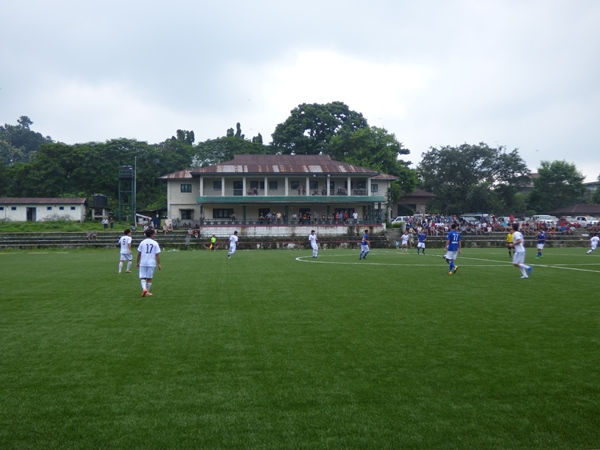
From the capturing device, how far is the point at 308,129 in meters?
76.6

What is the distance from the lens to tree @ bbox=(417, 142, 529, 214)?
68.1m

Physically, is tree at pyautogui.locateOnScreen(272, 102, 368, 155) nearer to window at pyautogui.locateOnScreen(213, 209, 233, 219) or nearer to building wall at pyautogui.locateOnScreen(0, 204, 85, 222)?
window at pyautogui.locateOnScreen(213, 209, 233, 219)

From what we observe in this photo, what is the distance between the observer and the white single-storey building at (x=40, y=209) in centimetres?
5428

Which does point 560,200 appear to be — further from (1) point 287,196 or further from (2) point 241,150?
(2) point 241,150

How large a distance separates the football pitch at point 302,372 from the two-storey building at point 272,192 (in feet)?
139

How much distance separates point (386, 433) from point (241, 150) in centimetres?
7169

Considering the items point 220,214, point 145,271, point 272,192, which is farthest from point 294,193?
point 145,271

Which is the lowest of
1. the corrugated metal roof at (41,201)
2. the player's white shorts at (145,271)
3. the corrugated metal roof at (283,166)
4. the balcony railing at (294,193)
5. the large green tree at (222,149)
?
the player's white shorts at (145,271)

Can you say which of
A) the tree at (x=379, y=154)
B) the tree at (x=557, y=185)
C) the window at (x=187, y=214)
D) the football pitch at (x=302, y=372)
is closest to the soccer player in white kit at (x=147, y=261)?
the football pitch at (x=302, y=372)

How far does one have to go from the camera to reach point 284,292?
12.7 metres

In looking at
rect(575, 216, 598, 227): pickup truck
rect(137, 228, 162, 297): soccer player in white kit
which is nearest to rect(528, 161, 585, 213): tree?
rect(575, 216, 598, 227): pickup truck

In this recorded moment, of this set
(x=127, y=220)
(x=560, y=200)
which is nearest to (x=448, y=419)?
(x=127, y=220)

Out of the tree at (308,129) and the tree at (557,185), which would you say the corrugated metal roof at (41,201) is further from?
the tree at (557,185)

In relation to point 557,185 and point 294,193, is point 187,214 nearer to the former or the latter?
point 294,193
